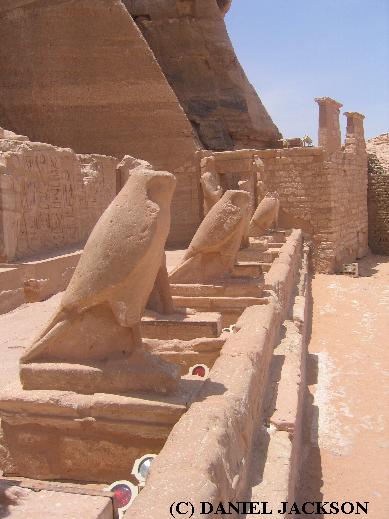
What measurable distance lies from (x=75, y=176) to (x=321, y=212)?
6742 millimetres

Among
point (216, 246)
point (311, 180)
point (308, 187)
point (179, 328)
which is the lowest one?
point (179, 328)

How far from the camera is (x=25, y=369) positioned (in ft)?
10.6

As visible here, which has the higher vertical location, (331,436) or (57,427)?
(57,427)

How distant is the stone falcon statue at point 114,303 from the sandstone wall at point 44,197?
4.95 m

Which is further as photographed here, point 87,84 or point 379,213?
point 379,213

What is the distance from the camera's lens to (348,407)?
18.2ft

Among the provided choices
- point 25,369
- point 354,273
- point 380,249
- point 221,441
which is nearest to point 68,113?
point 354,273

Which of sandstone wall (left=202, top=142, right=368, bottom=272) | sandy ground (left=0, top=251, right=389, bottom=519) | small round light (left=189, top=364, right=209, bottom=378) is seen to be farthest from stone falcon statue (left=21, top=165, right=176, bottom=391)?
sandstone wall (left=202, top=142, right=368, bottom=272)

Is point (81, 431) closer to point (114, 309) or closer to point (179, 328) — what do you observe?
point (114, 309)

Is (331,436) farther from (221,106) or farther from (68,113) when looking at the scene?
(221,106)

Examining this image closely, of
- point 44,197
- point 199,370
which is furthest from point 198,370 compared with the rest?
point 44,197

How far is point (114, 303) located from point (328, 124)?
41.2ft

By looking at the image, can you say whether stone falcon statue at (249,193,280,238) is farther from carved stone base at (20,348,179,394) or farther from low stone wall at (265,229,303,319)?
carved stone base at (20,348,179,394)

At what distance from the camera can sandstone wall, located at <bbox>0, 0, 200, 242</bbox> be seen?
565 inches
